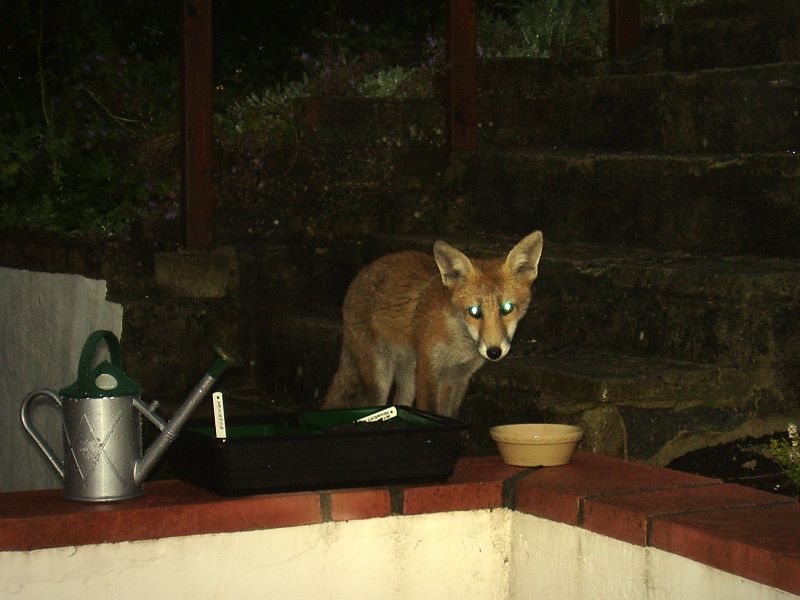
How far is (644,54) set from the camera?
21.1 feet

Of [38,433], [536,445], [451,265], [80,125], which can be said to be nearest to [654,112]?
[451,265]

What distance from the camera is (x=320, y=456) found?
3.16 m

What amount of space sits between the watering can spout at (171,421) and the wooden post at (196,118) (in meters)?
2.93

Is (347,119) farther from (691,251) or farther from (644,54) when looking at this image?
(691,251)

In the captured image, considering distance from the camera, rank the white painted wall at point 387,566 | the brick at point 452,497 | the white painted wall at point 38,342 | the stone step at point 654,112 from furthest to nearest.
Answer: the white painted wall at point 38,342, the stone step at point 654,112, the brick at point 452,497, the white painted wall at point 387,566

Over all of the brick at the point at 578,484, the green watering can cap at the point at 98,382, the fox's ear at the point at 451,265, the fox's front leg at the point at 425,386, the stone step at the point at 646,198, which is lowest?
the brick at the point at 578,484

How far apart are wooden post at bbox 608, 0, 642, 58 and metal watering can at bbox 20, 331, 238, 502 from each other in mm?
4020

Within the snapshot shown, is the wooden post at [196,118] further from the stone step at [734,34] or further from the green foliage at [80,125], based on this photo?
the stone step at [734,34]

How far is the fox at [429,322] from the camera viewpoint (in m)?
4.52

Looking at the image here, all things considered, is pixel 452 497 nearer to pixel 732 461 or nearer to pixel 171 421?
pixel 171 421

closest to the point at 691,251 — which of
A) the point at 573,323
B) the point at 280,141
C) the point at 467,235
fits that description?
the point at 573,323

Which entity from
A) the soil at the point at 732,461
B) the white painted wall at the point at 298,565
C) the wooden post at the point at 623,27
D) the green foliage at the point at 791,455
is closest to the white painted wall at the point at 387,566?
the white painted wall at the point at 298,565

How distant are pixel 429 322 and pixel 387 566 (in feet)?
5.38

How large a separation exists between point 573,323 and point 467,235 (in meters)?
1.07
